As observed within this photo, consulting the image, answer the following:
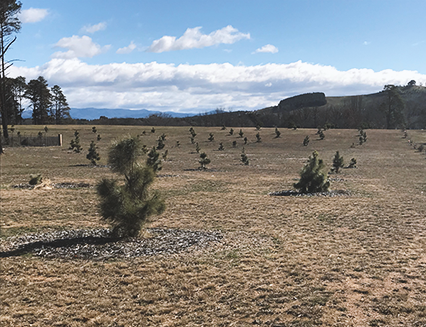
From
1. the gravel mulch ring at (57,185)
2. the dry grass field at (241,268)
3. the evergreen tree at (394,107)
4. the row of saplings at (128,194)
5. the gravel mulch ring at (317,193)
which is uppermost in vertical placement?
the evergreen tree at (394,107)

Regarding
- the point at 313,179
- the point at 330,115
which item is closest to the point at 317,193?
the point at 313,179

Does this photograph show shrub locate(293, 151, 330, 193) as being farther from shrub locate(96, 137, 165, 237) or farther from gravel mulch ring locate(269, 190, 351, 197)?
shrub locate(96, 137, 165, 237)

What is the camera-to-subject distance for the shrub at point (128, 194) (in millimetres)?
10648

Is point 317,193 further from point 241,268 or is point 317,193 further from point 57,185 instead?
point 57,185

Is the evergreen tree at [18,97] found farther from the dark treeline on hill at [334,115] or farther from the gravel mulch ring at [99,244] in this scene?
the gravel mulch ring at [99,244]

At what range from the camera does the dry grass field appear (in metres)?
6.37

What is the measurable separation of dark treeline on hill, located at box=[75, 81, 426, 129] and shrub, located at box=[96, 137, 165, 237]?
2783 inches

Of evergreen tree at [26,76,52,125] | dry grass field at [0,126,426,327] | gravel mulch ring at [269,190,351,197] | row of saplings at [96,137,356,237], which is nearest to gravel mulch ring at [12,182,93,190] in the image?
dry grass field at [0,126,426,327]

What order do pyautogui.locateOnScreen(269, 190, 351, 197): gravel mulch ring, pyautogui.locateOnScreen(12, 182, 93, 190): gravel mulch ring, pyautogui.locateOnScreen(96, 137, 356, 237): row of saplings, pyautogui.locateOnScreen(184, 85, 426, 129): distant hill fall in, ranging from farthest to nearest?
pyautogui.locateOnScreen(184, 85, 426, 129): distant hill
pyautogui.locateOnScreen(12, 182, 93, 190): gravel mulch ring
pyautogui.locateOnScreen(269, 190, 351, 197): gravel mulch ring
pyautogui.locateOnScreen(96, 137, 356, 237): row of saplings

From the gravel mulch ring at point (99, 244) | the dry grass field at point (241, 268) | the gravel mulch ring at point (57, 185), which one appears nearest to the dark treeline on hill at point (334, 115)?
the gravel mulch ring at point (57, 185)

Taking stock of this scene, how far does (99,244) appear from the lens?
35.0 ft

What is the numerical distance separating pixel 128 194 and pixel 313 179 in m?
14.0

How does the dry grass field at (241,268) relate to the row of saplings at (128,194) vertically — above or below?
below

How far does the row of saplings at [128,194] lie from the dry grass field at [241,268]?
116cm
